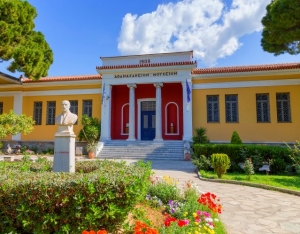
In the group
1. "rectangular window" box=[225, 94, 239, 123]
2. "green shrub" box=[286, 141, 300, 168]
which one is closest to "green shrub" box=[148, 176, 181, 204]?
"green shrub" box=[286, 141, 300, 168]

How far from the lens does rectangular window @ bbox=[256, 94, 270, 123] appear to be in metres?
15.8

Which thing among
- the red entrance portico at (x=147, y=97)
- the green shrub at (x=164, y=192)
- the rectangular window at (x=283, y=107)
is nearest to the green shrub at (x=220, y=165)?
the green shrub at (x=164, y=192)

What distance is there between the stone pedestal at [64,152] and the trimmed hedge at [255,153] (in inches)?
285

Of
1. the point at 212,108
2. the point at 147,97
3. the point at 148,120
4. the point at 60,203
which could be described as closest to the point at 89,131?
the point at 148,120

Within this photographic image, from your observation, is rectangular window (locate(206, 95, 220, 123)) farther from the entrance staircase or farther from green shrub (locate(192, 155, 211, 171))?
green shrub (locate(192, 155, 211, 171))

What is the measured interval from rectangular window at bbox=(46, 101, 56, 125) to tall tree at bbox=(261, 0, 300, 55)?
1561 centimetres

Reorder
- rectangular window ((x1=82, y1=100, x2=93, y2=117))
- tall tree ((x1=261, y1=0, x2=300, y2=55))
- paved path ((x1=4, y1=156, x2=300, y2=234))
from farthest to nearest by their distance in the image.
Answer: rectangular window ((x1=82, y1=100, x2=93, y2=117)) → tall tree ((x1=261, y1=0, x2=300, y2=55)) → paved path ((x1=4, y1=156, x2=300, y2=234))

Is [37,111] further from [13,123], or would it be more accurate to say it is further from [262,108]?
[262,108]

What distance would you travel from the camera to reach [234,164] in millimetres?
10828

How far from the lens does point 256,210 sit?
17.1 ft

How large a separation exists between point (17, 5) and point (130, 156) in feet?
36.7

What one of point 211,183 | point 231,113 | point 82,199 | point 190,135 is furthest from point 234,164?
point 82,199

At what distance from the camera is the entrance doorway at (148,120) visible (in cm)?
1827

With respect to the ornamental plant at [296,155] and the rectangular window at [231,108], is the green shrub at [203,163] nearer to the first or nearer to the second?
the ornamental plant at [296,155]
